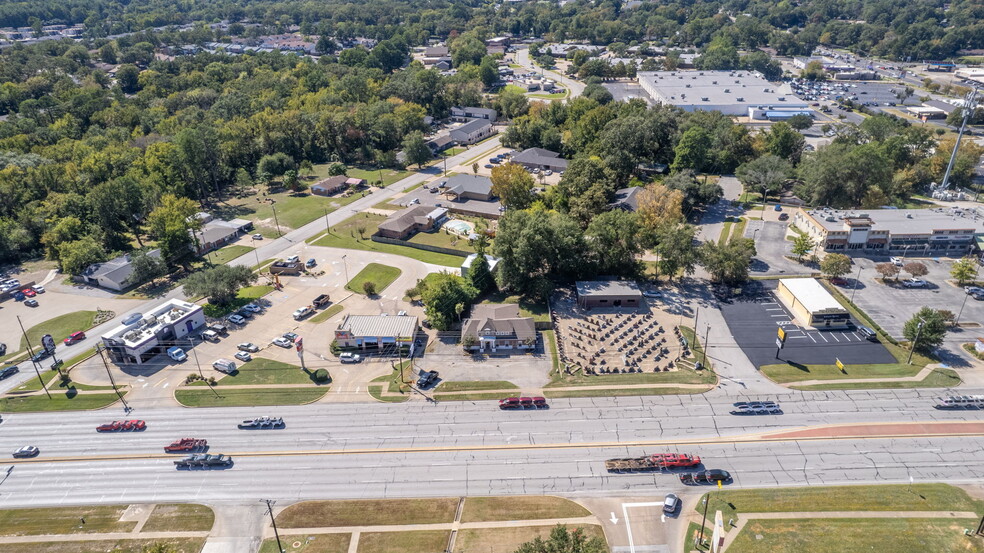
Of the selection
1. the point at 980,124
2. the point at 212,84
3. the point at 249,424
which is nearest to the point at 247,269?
the point at 249,424

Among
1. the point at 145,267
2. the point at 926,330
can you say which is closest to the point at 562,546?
the point at 926,330

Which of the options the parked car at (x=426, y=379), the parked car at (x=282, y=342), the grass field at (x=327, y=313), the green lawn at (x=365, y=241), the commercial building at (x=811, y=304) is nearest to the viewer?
the parked car at (x=426, y=379)

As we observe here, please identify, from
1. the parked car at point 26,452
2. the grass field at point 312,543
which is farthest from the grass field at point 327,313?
the grass field at point 312,543

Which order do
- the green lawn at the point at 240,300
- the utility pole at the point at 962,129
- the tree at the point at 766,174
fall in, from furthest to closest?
the tree at the point at 766,174, the utility pole at the point at 962,129, the green lawn at the point at 240,300

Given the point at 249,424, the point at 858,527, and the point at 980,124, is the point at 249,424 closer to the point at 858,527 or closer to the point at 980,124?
the point at 858,527

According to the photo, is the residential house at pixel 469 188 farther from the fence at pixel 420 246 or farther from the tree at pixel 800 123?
the tree at pixel 800 123

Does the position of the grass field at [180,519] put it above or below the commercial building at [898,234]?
below

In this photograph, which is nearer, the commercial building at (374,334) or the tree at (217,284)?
the commercial building at (374,334)
